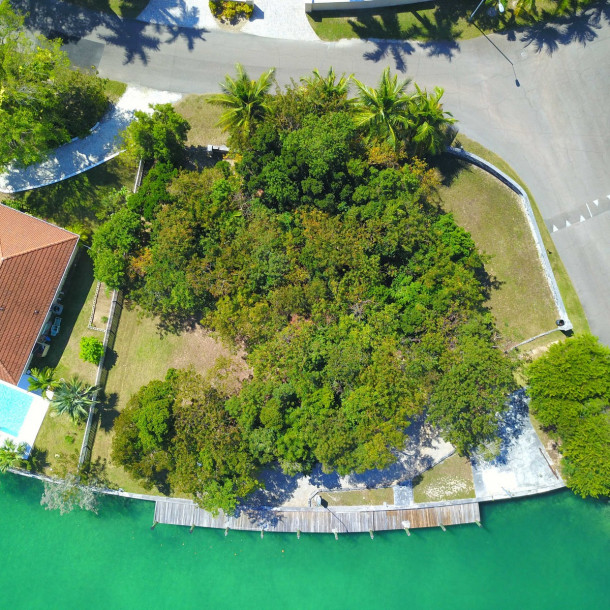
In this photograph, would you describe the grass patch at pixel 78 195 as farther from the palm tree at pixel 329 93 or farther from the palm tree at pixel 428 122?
the palm tree at pixel 428 122

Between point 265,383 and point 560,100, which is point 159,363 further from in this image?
point 560,100

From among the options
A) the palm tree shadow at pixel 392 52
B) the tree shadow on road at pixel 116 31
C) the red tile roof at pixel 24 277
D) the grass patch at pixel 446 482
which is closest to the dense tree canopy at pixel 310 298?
the red tile roof at pixel 24 277

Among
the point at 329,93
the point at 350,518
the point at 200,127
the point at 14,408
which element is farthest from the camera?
the point at 200,127

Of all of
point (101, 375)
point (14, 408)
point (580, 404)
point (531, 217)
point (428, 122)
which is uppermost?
point (428, 122)

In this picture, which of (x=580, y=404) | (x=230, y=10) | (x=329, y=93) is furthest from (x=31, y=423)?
(x=580, y=404)

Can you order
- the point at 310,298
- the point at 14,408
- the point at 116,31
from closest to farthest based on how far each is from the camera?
the point at 310,298 < the point at 14,408 < the point at 116,31

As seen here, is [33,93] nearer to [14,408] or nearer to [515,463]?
[14,408]
